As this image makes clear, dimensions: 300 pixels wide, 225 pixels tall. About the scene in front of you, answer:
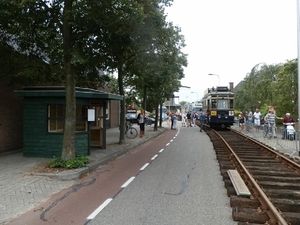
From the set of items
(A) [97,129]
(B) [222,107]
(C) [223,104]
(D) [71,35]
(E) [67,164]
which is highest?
(D) [71,35]

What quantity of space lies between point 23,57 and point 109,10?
4.07 m

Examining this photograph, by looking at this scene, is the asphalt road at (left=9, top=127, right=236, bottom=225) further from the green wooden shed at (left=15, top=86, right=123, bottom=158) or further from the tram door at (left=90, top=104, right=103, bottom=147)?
the tram door at (left=90, top=104, right=103, bottom=147)

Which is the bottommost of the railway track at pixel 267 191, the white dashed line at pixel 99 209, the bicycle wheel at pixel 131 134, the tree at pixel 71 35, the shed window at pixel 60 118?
the white dashed line at pixel 99 209

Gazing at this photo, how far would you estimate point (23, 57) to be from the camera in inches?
431

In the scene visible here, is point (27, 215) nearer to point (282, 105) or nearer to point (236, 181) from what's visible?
point (236, 181)

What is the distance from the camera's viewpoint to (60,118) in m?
10.7

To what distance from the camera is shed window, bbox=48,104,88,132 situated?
10789 mm

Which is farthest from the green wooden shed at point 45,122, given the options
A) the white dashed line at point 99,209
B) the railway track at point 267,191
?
the railway track at point 267,191

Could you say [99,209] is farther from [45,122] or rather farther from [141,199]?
[45,122]

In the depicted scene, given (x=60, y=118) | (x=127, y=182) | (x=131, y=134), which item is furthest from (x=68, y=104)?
(x=131, y=134)

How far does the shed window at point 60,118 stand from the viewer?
35.4 ft

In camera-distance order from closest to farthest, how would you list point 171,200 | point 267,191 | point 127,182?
point 171,200, point 267,191, point 127,182

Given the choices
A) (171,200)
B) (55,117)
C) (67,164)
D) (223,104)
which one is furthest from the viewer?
(223,104)

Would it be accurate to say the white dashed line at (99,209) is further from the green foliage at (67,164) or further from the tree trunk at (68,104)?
the tree trunk at (68,104)
